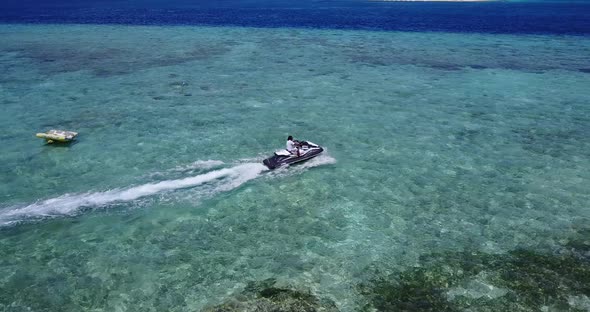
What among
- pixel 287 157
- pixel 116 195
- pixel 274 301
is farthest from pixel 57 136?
pixel 274 301

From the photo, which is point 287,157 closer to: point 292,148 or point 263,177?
point 292,148

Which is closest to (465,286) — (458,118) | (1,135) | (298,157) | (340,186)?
(340,186)

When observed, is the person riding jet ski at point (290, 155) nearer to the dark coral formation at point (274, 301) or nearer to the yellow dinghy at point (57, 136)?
the dark coral formation at point (274, 301)

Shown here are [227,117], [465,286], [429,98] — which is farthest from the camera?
[429,98]

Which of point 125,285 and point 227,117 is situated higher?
point 227,117

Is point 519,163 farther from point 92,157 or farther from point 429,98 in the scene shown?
point 92,157

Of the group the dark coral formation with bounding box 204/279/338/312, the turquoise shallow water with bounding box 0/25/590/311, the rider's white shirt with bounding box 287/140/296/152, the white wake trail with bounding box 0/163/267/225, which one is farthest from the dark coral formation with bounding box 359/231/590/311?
the white wake trail with bounding box 0/163/267/225
